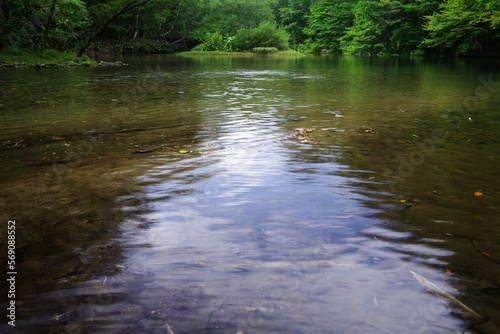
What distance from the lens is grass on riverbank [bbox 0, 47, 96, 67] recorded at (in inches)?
783

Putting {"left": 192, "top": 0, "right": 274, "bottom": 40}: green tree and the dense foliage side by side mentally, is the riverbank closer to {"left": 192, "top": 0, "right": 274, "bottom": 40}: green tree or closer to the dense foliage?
the dense foliage

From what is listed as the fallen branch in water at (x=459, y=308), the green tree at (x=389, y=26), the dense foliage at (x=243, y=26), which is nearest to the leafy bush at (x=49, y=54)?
the dense foliage at (x=243, y=26)

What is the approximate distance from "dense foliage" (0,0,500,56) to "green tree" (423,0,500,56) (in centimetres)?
7

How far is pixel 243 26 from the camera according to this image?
195 ft

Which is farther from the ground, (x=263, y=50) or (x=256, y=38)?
(x=256, y=38)

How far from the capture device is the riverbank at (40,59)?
19750 millimetres

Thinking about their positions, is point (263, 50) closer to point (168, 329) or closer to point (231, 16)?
point (231, 16)

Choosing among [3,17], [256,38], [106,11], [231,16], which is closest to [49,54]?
[3,17]

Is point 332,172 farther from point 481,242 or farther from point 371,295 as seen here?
point 371,295

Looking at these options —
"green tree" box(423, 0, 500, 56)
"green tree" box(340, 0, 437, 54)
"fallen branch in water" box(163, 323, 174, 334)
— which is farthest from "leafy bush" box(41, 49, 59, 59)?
"green tree" box(340, 0, 437, 54)

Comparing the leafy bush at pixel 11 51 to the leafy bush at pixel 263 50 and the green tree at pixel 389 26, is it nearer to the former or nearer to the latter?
the leafy bush at pixel 263 50

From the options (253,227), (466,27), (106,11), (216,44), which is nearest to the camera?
(253,227)

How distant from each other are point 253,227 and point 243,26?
6120 centimetres

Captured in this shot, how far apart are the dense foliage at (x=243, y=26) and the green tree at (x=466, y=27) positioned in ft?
0.24
